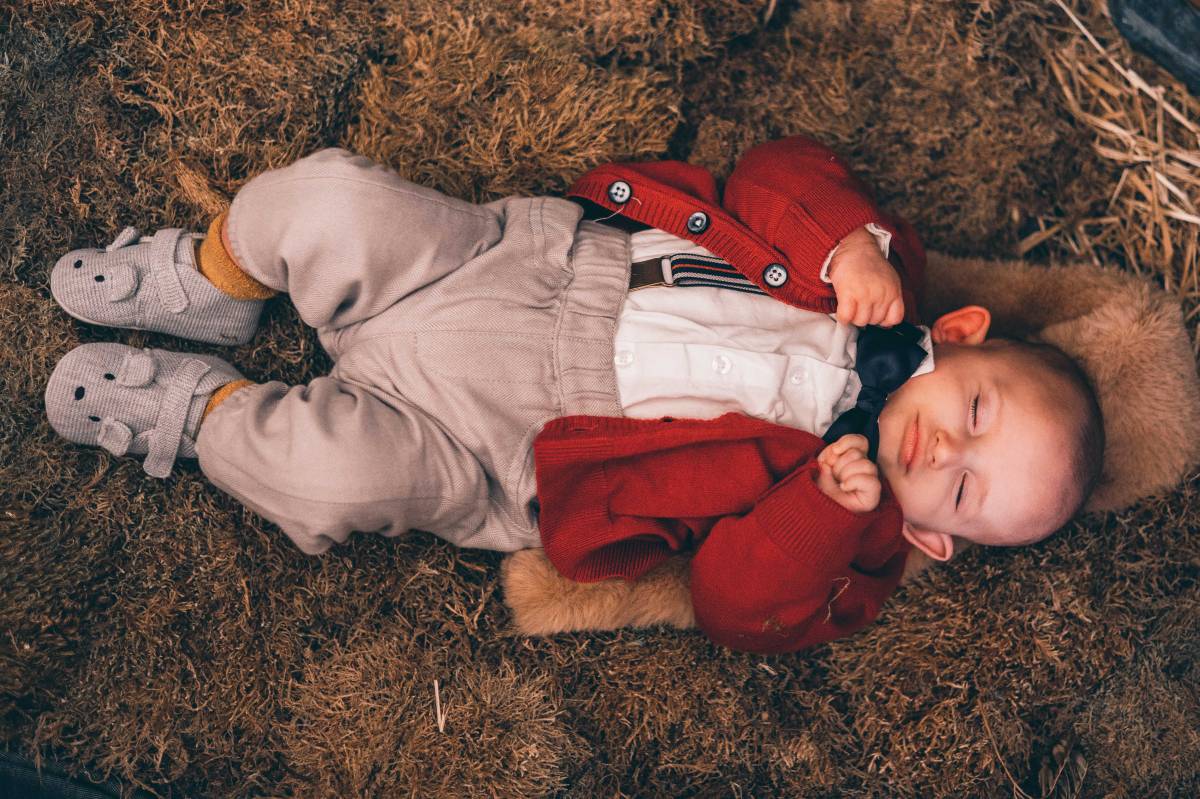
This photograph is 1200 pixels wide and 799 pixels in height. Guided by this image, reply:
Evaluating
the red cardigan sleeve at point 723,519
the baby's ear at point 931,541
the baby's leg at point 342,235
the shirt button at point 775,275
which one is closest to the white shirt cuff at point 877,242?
the shirt button at point 775,275

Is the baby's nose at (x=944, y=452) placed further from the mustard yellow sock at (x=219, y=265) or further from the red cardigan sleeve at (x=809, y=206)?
the mustard yellow sock at (x=219, y=265)

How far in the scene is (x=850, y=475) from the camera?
6.90 feet

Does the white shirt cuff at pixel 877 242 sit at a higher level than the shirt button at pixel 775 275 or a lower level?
higher

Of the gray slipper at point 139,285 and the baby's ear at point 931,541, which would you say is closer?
the gray slipper at point 139,285

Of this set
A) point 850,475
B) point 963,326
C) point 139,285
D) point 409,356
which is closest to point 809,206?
point 963,326

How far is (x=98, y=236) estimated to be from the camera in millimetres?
2357

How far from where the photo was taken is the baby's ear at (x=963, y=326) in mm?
2475

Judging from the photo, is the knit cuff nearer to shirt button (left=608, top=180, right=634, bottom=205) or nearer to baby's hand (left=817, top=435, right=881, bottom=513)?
baby's hand (left=817, top=435, right=881, bottom=513)

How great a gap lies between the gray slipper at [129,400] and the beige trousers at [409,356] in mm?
98

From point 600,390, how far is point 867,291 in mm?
714

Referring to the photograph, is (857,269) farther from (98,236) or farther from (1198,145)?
(98,236)

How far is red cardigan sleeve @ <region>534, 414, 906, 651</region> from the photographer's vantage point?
2131mm

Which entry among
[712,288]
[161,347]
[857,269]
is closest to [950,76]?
[857,269]

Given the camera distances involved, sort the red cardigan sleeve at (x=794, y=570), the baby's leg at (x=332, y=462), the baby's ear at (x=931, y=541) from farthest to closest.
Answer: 1. the baby's ear at (x=931, y=541)
2. the red cardigan sleeve at (x=794, y=570)
3. the baby's leg at (x=332, y=462)
